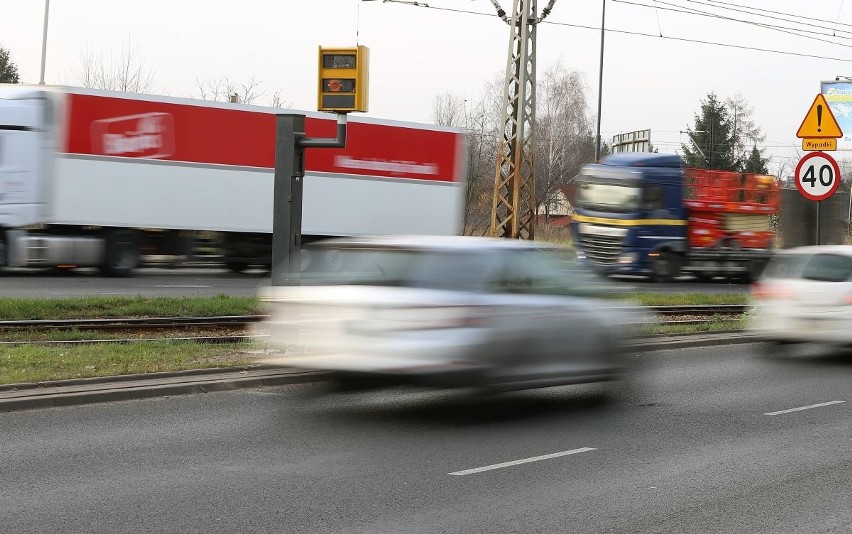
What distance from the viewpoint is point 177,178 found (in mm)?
26297

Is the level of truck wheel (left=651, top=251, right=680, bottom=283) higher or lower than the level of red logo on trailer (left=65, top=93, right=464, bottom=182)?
lower

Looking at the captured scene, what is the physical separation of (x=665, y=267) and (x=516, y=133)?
6293 mm

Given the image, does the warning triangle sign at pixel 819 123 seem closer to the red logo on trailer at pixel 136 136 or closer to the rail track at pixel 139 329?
the rail track at pixel 139 329

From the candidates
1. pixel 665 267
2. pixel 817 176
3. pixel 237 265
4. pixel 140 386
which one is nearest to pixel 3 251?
pixel 237 265

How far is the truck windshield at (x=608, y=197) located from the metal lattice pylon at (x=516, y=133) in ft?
6.51

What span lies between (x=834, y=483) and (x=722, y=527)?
5.21ft

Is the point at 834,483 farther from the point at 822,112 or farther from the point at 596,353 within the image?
the point at 822,112

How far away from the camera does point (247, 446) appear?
838 cm

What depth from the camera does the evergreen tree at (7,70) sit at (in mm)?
73500

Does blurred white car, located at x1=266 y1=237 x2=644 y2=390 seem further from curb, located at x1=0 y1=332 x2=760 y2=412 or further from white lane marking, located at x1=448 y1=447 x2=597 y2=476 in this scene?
white lane marking, located at x1=448 y1=447 x2=597 y2=476

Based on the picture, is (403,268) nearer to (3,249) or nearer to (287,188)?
(287,188)

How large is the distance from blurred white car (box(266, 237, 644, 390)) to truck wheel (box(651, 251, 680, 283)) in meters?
22.5

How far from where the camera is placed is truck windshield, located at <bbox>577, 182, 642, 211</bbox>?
3192 cm

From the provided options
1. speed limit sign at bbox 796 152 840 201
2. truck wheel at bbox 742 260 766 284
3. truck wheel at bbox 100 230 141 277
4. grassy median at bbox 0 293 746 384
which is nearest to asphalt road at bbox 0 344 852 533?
grassy median at bbox 0 293 746 384
